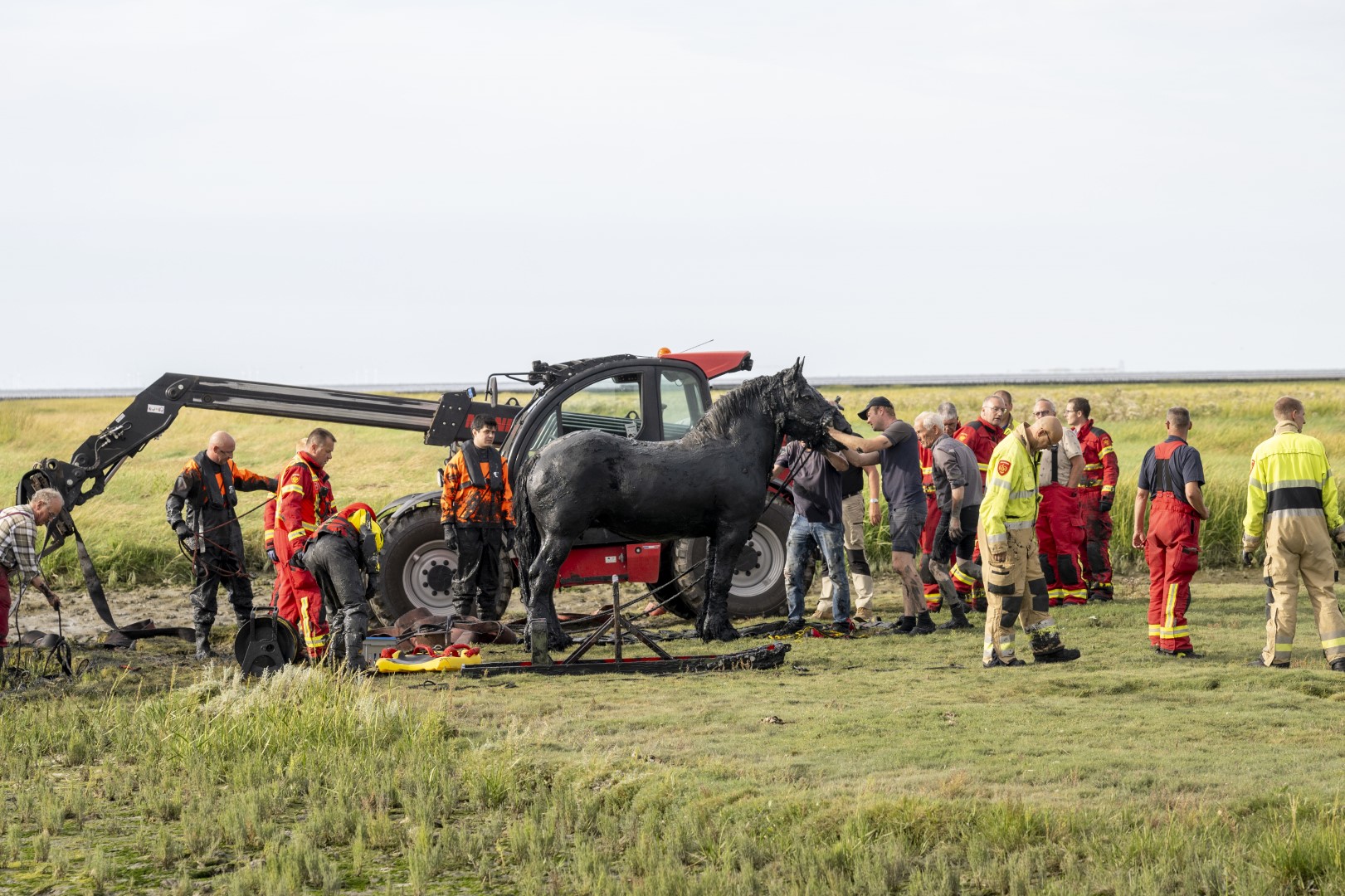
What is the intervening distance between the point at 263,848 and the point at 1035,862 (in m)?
3.26

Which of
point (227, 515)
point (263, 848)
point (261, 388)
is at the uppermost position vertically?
point (261, 388)

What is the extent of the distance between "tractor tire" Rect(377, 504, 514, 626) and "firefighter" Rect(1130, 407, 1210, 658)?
530cm

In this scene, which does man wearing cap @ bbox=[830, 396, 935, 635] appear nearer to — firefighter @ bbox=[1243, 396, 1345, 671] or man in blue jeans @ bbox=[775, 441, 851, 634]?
man in blue jeans @ bbox=[775, 441, 851, 634]

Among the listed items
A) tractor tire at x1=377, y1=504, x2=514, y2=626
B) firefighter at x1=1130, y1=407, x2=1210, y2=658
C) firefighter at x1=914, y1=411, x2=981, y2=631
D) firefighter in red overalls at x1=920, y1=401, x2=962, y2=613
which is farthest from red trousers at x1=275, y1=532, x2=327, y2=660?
firefighter at x1=1130, y1=407, x2=1210, y2=658

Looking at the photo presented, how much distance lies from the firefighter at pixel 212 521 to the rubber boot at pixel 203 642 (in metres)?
0.01

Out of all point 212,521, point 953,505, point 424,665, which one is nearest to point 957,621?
point 953,505

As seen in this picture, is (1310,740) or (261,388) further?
(261,388)

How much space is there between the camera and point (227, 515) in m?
11.4

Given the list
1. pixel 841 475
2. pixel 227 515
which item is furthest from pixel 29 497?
pixel 841 475

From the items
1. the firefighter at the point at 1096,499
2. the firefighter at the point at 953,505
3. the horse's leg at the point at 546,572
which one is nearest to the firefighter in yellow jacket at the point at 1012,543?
the firefighter at the point at 953,505

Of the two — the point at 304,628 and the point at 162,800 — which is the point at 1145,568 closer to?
the point at 304,628

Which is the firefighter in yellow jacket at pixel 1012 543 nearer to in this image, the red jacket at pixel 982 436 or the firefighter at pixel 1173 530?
the firefighter at pixel 1173 530

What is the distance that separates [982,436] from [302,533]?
632cm

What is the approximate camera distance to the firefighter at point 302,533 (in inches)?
379
